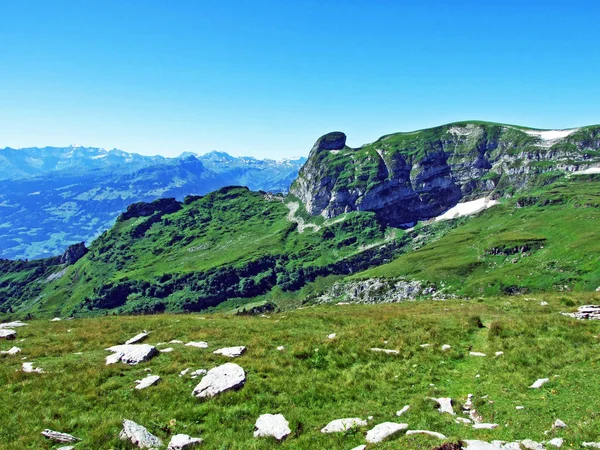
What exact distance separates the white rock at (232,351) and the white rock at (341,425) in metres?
9.52

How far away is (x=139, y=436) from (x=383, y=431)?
9.01 meters

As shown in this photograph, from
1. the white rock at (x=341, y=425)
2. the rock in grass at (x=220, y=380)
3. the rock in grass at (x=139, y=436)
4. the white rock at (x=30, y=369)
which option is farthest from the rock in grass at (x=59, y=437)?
the white rock at (x=341, y=425)

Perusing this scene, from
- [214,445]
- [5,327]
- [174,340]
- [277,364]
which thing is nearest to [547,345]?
[277,364]

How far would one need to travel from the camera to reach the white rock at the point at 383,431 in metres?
13.2

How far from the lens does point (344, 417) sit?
50.6 ft

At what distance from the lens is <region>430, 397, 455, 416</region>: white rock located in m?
15.2

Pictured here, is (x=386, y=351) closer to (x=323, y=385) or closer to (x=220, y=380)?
(x=323, y=385)

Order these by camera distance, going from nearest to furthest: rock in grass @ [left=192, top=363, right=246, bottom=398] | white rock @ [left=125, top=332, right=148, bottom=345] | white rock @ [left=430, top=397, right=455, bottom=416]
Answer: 1. white rock @ [left=430, top=397, right=455, bottom=416]
2. rock in grass @ [left=192, top=363, right=246, bottom=398]
3. white rock @ [left=125, top=332, right=148, bottom=345]

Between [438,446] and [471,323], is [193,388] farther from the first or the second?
[471,323]

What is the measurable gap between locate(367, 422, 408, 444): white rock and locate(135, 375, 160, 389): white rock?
1126cm

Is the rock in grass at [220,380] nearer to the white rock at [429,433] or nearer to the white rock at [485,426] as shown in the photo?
the white rock at [429,433]

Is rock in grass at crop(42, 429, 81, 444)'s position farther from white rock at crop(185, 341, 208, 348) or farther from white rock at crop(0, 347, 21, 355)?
white rock at crop(0, 347, 21, 355)

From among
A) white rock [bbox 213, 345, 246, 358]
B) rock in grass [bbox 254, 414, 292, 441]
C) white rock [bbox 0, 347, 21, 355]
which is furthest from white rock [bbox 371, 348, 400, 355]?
white rock [bbox 0, 347, 21, 355]

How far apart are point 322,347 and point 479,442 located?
12350 mm
